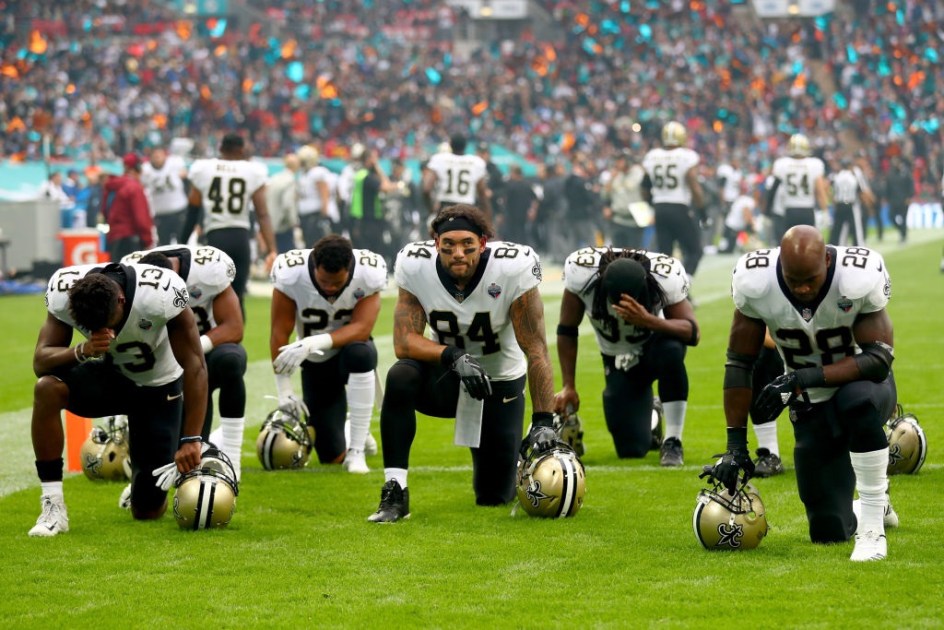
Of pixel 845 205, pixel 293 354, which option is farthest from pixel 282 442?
pixel 845 205

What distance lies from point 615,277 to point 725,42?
33.8 metres

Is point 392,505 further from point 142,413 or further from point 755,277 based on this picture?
point 755,277

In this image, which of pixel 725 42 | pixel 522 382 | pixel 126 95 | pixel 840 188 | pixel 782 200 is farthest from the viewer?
pixel 725 42

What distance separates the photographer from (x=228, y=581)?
16.5 ft

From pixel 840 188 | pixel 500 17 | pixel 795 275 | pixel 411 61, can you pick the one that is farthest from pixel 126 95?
pixel 795 275

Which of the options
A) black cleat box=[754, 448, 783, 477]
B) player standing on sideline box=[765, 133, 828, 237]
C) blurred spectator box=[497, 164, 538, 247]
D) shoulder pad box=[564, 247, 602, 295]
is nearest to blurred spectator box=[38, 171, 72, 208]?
blurred spectator box=[497, 164, 538, 247]

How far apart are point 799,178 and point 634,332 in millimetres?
9931

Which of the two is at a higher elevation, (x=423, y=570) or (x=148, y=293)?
(x=148, y=293)

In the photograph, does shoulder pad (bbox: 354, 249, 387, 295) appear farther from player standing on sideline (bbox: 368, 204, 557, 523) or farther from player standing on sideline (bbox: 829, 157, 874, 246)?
player standing on sideline (bbox: 829, 157, 874, 246)

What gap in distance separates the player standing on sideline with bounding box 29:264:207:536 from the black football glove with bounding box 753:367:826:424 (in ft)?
7.28

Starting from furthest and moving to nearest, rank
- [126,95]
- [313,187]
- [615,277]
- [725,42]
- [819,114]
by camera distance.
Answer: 1. [725,42]
2. [819,114]
3. [126,95]
4. [313,187]
5. [615,277]

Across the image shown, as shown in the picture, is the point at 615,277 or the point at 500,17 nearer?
the point at 615,277

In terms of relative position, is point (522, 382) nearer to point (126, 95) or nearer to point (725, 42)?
point (126, 95)

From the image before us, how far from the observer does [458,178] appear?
15773mm
